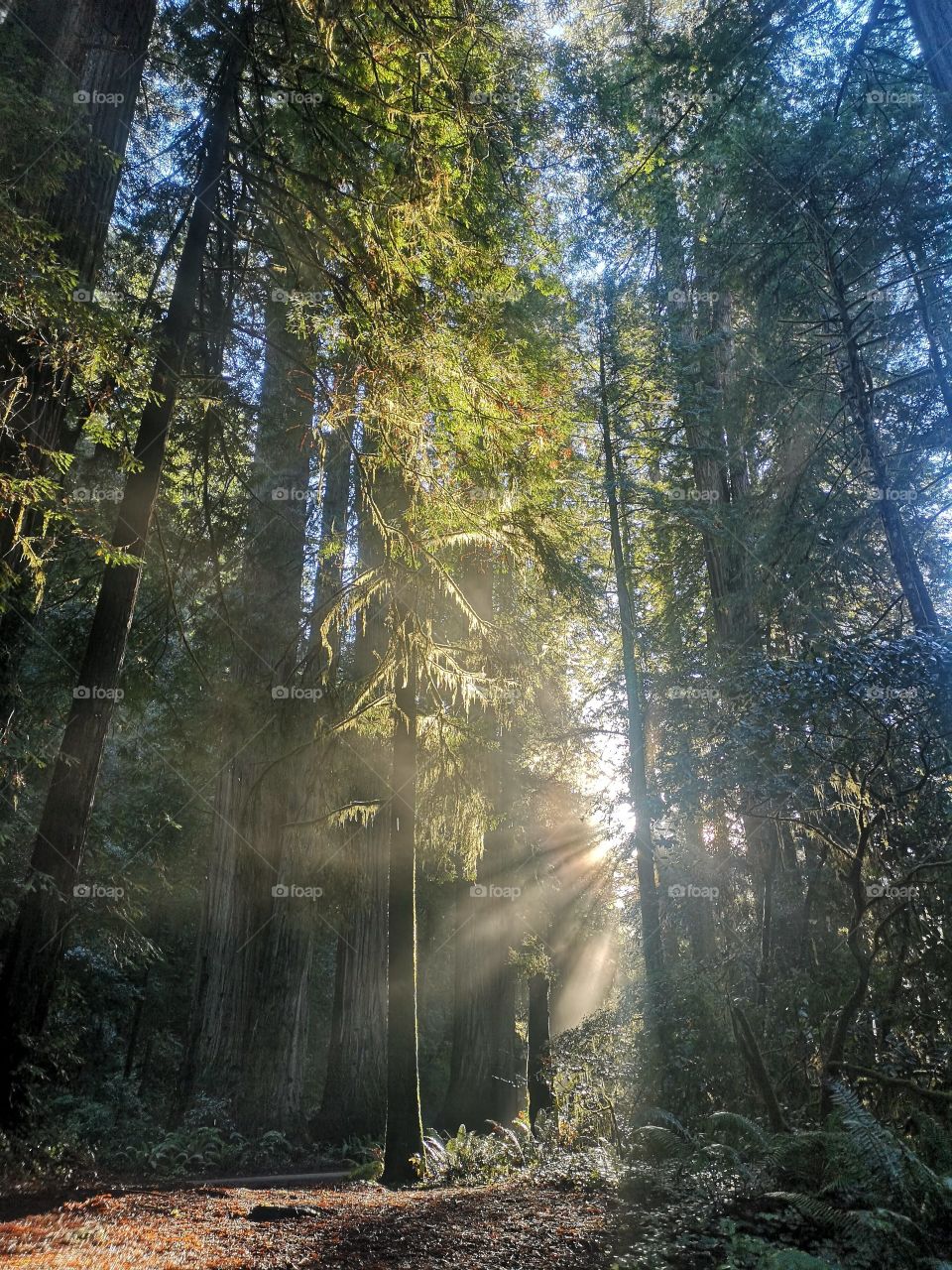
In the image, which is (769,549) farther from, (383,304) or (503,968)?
(503,968)

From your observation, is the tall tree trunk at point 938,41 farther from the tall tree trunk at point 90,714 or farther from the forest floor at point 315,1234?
the forest floor at point 315,1234

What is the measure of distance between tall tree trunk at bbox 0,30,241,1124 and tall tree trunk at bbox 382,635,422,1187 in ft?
8.29

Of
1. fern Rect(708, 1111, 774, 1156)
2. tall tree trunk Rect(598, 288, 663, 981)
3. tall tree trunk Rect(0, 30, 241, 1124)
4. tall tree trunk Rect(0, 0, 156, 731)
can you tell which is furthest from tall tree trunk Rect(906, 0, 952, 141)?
fern Rect(708, 1111, 774, 1156)

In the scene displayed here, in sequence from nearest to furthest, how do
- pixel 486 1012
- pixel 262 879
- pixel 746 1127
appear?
pixel 746 1127, pixel 262 879, pixel 486 1012

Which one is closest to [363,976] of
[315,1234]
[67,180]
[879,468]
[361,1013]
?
[361,1013]

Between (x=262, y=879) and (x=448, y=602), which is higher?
(x=448, y=602)

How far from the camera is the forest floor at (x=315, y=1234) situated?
3.36m

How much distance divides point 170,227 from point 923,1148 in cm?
956

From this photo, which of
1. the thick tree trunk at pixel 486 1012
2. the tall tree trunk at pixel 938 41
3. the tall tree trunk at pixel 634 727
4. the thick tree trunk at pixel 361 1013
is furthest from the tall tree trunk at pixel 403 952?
the tall tree trunk at pixel 938 41

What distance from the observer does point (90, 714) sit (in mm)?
6180

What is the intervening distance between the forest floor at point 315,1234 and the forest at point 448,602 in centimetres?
5

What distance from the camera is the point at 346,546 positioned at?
31.9 feet

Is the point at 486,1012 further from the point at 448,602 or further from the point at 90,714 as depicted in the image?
the point at 90,714

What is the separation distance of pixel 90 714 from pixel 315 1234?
391cm
